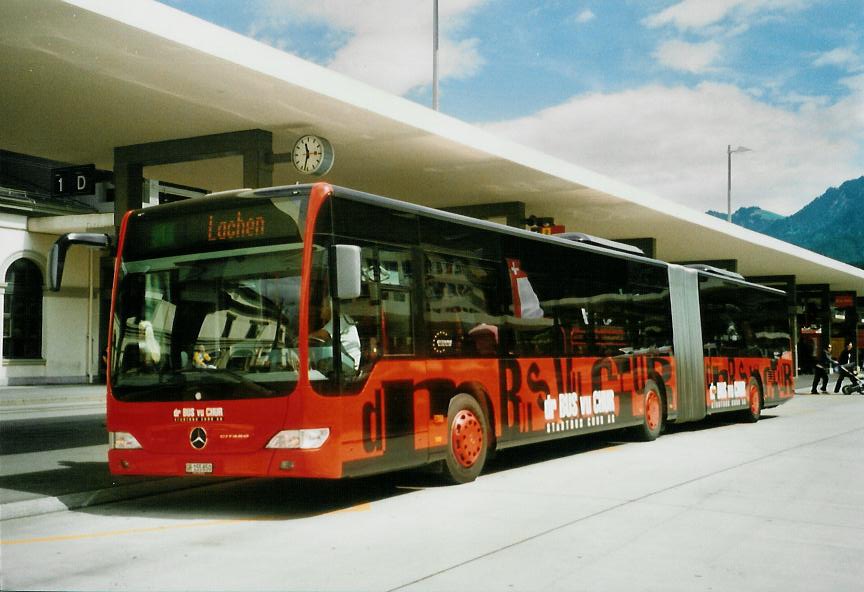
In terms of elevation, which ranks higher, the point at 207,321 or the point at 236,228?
the point at 236,228

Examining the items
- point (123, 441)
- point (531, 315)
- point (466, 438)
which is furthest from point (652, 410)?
point (123, 441)

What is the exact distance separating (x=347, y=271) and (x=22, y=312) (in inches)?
1089

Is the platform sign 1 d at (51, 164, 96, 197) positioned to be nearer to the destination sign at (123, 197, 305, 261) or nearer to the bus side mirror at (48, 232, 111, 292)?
the destination sign at (123, 197, 305, 261)

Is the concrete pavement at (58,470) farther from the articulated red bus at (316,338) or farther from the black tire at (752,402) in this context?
the black tire at (752,402)

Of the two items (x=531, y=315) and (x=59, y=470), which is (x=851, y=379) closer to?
(x=531, y=315)

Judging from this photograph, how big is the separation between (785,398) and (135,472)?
1756 centimetres

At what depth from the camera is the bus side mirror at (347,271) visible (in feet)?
28.0

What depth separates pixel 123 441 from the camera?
30.6 feet

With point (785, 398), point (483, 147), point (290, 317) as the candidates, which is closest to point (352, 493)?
point (290, 317)

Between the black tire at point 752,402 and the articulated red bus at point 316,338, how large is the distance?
960 centimetres

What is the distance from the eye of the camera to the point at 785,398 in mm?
22922

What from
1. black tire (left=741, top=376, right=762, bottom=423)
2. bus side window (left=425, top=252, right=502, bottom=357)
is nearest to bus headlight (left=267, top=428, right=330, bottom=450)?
bus side window (left=425, top=252, right=502, bottom=357)

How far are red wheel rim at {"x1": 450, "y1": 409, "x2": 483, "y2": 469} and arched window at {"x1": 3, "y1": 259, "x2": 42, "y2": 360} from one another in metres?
25.7

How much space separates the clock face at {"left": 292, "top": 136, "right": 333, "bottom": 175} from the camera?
16.7 metres
